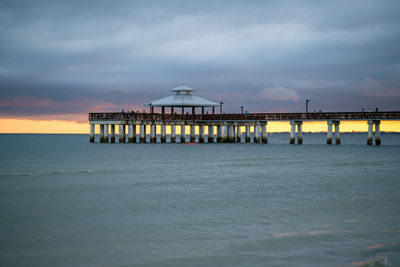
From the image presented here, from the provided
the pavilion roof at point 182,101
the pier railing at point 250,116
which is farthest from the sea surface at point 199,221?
the pavilion roof at point 182,101

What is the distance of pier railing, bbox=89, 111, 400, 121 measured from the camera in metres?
50.6

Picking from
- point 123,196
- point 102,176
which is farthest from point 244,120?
point 123,196

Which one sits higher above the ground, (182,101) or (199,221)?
(182,101)

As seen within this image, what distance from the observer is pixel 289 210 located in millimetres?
14461

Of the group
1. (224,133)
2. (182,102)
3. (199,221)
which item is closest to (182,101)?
(182,102)

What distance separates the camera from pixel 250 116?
190ft

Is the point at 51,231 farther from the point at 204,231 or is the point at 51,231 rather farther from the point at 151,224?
the point at 204,231

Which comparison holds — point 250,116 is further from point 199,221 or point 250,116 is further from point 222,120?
point 199,221

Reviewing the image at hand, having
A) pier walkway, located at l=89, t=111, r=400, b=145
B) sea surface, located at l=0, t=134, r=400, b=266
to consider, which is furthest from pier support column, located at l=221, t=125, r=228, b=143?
sea surface, located at l=0, t=134, r=400, b=266

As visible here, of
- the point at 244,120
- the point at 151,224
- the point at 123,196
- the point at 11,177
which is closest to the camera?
the point at 151,224

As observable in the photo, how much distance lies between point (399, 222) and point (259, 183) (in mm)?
9568

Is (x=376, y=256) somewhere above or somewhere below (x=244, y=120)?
below

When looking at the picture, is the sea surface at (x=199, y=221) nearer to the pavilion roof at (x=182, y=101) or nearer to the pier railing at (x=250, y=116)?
the pier railing at (x=250, y=116)

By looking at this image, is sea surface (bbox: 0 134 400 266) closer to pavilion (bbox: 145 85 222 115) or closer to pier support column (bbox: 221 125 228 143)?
pavilion (bbox: 145 85 222 115)
